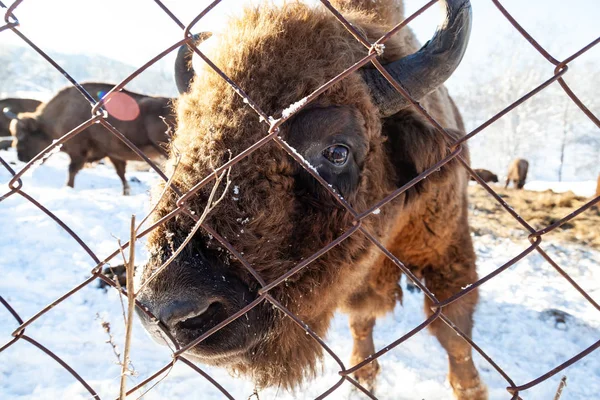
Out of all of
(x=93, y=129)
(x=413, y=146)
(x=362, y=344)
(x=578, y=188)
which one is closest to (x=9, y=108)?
(x=93, y=129)

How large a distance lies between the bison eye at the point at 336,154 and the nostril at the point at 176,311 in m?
1.06

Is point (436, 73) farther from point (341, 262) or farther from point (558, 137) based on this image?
point (558, 137)

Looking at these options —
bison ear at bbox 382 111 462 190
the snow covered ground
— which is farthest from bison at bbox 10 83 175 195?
bison ear at bbox 382 111 462 190

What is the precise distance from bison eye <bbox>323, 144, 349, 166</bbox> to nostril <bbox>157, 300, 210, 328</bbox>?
1.06 m

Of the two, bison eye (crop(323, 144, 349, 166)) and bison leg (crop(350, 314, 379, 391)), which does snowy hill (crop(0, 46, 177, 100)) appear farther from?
bison eye (crop(323, 144, 349, 166))

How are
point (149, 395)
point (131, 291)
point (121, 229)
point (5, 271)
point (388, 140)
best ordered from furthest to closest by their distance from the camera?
1. point (121, 229)
2. point (5, 271)
3. point (149, 395)
4. point (388, 140)
5. point (131, 291)

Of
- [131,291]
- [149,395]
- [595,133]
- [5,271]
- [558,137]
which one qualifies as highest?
[558,137]

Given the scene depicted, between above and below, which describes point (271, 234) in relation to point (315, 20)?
below

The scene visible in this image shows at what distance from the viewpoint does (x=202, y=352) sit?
5.68 ft

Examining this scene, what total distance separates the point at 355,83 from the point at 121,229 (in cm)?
641

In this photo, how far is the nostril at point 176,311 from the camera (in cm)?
154

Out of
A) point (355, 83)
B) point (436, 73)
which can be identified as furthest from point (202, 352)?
point (436, 73)

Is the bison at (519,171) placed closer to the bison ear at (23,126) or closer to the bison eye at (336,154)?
the bison ear at (23,126)

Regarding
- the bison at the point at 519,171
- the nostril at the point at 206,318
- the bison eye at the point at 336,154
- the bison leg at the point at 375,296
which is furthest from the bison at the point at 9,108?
the bison at the point at 519,171
